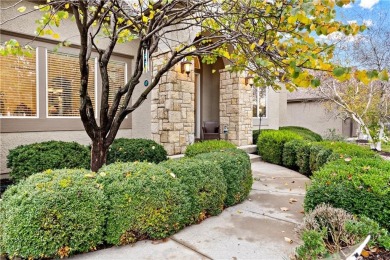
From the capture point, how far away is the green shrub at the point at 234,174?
4.53 meters

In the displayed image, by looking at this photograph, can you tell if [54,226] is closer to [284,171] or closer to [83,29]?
[83,29]

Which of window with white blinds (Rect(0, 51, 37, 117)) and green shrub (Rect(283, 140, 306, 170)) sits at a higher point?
window with white blinds (Rect(0, 51, 37, 117))

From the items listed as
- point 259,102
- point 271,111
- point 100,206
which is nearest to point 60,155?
point 100,206

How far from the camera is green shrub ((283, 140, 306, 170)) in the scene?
25.9 ft

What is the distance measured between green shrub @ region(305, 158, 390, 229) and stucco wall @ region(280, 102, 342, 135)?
545 inches

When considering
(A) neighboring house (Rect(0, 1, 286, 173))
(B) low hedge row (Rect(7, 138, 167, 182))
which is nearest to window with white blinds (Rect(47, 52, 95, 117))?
(A) neighboring house (Rect(0, 1, 286, 173))

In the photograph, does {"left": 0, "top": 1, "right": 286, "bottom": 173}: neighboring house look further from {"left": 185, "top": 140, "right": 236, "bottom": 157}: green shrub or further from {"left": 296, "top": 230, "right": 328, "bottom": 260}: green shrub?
{"left": 296, "top": 230, "right": 328, "bottom": 260}: green shrub

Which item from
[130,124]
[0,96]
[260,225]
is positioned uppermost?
[0,96]

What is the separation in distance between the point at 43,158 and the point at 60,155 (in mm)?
288

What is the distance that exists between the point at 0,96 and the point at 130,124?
315 cm

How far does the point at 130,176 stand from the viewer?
330 centimetres

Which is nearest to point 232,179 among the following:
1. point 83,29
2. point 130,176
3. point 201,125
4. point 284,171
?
point 130,176

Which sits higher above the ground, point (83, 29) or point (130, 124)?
point (83, 29)

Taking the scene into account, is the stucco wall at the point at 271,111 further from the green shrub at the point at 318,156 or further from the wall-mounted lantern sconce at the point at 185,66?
the wall-mounted lantern sconce at the point at 185,66
